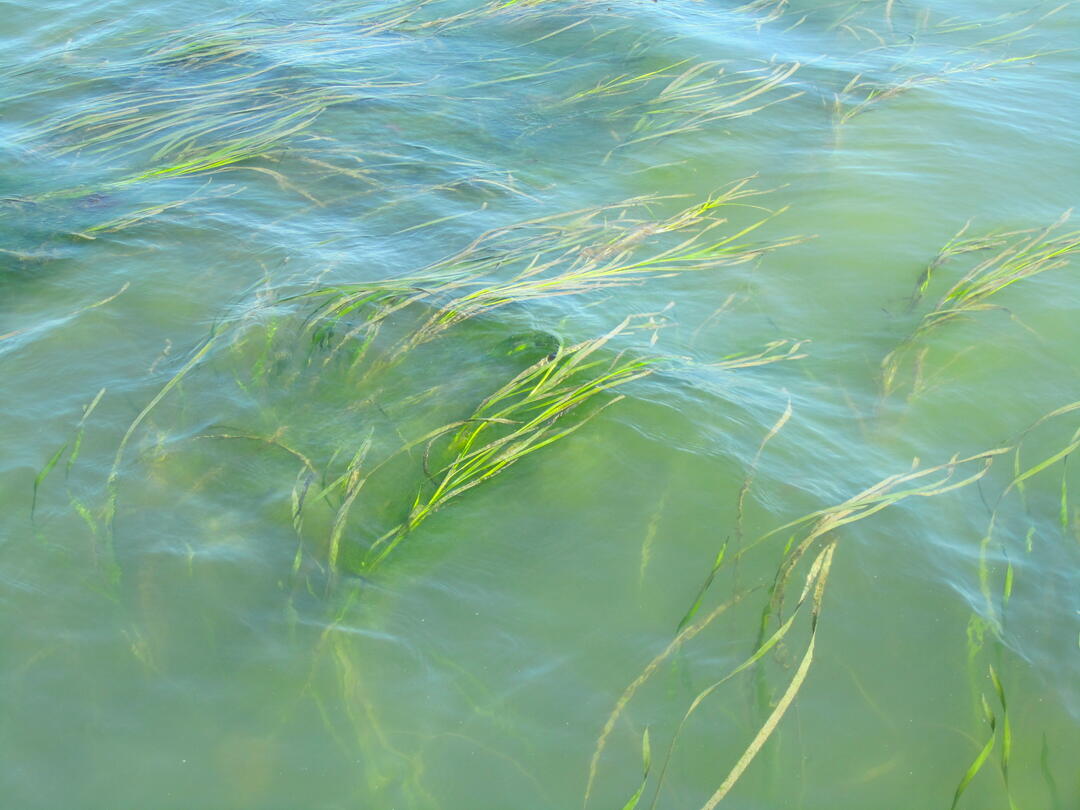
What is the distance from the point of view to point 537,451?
2.90 metres

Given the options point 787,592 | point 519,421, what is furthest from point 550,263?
point 787,592

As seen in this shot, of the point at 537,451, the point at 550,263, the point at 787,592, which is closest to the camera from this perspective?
the point at 787,592

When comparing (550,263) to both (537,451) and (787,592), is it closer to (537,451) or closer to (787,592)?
(537,451)

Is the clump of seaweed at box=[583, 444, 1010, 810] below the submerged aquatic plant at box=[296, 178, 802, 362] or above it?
below

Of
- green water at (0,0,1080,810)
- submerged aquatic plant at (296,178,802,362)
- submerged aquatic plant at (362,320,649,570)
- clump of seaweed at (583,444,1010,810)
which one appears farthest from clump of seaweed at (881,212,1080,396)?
submerged aquatic plant at (362,320,649,570)

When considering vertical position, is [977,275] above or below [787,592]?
above

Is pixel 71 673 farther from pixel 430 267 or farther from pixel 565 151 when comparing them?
pixel 565 151

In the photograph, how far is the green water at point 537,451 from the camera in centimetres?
209

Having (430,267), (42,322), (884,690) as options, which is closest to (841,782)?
(884,690)

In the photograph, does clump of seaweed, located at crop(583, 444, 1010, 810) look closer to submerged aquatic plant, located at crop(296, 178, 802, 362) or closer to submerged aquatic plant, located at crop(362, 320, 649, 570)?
submerged aquatic plant, located at crop(362, 320, 649, 570)

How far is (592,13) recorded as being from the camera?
21.8 feet

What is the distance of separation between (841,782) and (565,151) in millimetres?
3726

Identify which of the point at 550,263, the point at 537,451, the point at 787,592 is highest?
the point at 550,263

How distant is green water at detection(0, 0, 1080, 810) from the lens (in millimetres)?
2092
